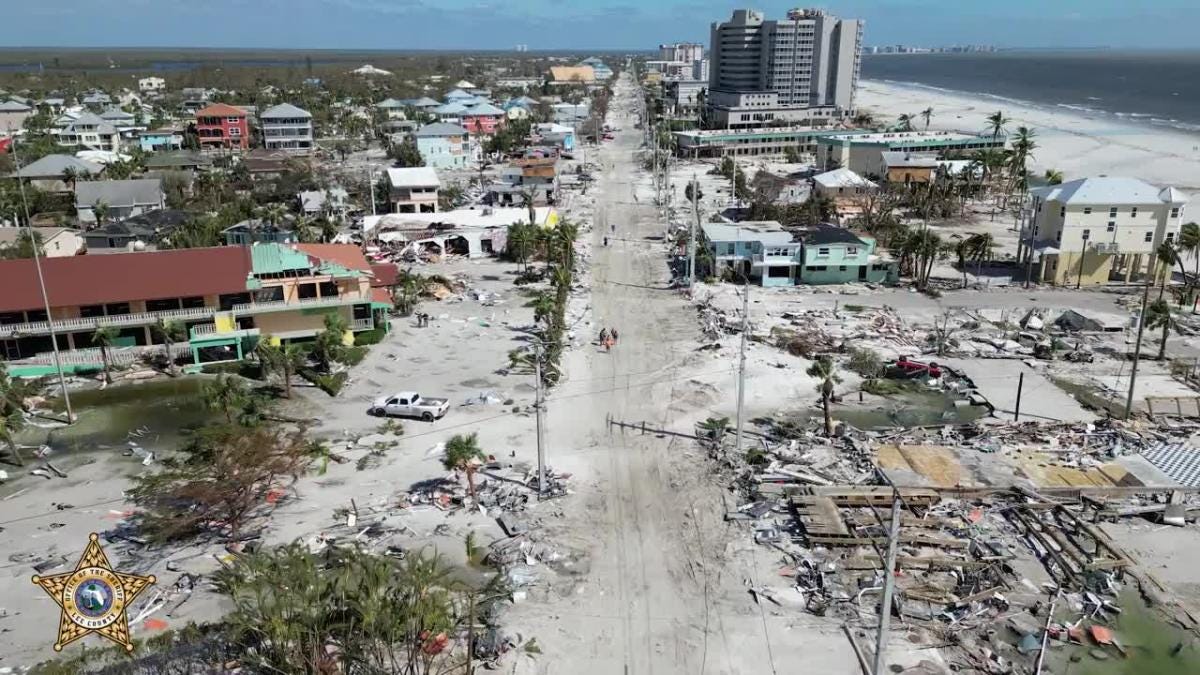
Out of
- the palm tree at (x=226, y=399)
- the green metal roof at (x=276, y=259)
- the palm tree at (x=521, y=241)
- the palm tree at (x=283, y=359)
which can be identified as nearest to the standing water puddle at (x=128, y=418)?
the palm tree at (x=226, y=399)

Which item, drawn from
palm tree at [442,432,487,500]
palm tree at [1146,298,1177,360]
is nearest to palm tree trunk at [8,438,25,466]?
palm tree at [442,432,487,500]

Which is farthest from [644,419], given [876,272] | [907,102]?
[907,102]

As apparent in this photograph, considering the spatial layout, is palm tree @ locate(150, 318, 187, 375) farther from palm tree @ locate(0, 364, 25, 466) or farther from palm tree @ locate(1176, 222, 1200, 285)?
palm tree @ locate(1176, 222, 1200, 285)

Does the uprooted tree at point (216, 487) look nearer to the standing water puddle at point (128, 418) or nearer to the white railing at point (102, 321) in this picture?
the standing water puddle at point (128, 418)

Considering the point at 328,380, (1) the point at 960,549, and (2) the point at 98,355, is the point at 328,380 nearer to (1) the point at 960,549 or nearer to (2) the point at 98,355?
(2) the point at 98,355

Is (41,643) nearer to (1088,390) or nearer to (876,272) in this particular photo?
(1088,390)

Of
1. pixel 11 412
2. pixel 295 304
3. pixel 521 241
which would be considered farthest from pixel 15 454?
pixel 521 241
